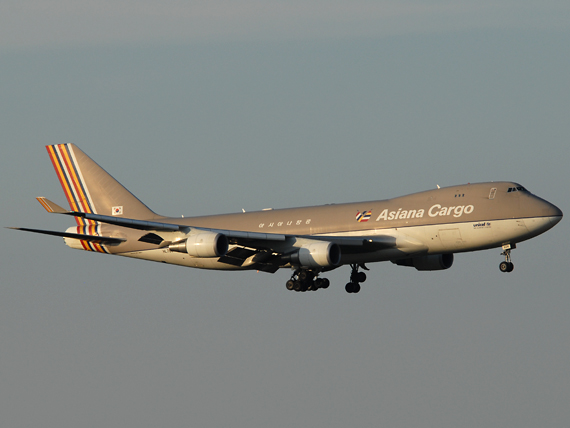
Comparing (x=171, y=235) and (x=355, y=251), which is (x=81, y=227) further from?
(x=355, y=251)

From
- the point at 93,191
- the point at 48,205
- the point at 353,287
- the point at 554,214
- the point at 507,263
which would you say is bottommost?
the point at 48,205

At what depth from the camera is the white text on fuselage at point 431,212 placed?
51.1 meters

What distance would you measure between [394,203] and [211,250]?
11852mm

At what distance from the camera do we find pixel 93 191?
63875 mm

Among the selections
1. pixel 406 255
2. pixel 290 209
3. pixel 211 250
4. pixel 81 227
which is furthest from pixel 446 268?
pixel 81 227

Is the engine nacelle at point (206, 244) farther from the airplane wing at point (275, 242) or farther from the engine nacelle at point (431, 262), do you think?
the engine nacelle at point (431, 262)

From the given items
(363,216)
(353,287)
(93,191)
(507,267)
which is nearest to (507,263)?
(507,267)

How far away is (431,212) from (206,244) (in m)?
13.3

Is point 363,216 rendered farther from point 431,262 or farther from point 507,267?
point 507,267

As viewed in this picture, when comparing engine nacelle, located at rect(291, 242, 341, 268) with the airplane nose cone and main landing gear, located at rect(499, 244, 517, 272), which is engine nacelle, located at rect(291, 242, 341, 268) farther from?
the airplane nose cone

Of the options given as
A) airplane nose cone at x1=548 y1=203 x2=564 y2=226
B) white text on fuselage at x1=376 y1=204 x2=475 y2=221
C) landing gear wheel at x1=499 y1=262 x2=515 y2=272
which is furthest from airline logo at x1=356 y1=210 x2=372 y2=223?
airplane nose cone at x1=548 y1=203 x2=564 y2=226

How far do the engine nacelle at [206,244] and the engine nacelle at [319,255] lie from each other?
450cm

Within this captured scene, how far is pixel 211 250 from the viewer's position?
4984 centimetres

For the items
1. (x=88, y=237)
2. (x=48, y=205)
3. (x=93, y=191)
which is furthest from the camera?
(x=93, y=191)
